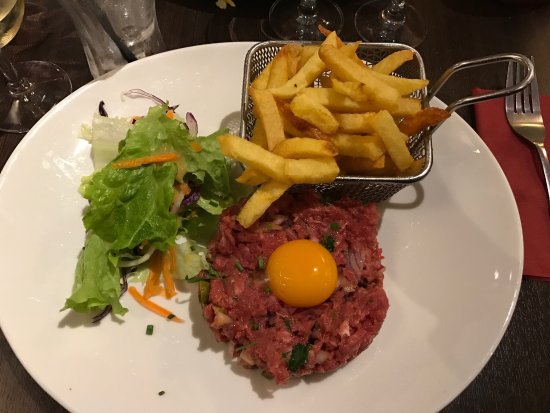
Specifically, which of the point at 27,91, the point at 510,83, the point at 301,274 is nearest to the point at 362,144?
the point at 301,274

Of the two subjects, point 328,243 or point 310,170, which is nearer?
point 310,170

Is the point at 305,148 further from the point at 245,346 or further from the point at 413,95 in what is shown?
the point at 413,95

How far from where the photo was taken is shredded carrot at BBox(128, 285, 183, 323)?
2.49 metres

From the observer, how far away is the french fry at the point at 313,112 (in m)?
2.26

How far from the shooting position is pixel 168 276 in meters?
2.58

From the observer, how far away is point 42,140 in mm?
→ 2783

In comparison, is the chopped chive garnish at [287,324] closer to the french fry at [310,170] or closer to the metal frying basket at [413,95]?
the french fry at [310,170]

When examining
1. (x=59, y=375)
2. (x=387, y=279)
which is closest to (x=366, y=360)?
(x=387, y=279)

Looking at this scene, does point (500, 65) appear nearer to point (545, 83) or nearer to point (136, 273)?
point (545, 83)

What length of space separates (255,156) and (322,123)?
0.39 meters

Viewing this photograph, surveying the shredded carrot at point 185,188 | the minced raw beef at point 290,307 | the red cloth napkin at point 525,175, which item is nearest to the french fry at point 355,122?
the minced raw beef at point 290,307

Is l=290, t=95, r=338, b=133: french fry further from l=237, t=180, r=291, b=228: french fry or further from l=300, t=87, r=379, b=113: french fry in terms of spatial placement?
l=237, t=180, r=291, b=228: french fry

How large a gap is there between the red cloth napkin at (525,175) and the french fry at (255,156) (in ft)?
5.51

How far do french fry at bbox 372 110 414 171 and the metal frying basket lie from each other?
7.3 inches
